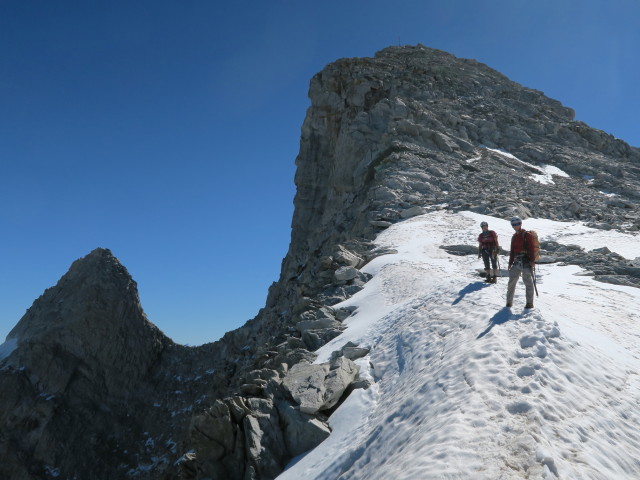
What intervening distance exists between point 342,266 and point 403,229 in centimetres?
632

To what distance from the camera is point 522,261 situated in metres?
11.6

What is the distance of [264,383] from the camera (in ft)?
37.9

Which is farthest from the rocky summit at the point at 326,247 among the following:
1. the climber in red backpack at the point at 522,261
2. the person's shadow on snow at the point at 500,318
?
the climber in red backpack at the point at 522,261

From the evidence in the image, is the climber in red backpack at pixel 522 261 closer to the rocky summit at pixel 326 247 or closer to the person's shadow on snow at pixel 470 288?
the person's shadow on snow at pixel 470 288

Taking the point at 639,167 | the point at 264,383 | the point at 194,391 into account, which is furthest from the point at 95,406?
the point at 639,167

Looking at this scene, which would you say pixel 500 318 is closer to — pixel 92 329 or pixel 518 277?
pixel 518 277

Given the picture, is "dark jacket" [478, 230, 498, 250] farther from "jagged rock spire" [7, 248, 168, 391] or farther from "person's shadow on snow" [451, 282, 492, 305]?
"jagged rock spire" [7, 248, 168, 391]

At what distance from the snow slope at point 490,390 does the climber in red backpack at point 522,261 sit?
1.75ft

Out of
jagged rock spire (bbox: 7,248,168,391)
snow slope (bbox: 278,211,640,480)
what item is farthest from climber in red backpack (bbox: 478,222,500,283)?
jagged rock spire (bbox: 7,248,168,391)

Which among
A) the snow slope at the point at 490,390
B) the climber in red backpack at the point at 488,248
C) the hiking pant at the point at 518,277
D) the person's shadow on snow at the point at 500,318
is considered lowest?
the snow slope at the point at 490,390

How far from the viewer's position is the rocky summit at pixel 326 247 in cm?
2883

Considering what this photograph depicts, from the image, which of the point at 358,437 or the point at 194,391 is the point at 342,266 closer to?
the point at 358,437

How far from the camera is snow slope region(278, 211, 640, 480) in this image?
5.94 m

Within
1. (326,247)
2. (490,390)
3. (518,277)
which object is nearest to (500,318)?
(518,277)
